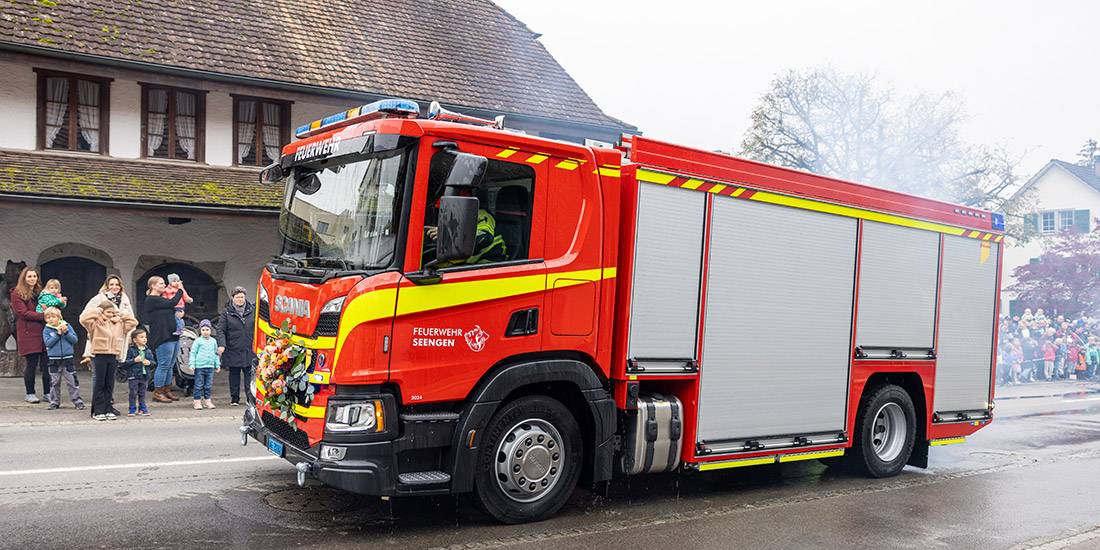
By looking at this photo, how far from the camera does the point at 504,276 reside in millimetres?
6328

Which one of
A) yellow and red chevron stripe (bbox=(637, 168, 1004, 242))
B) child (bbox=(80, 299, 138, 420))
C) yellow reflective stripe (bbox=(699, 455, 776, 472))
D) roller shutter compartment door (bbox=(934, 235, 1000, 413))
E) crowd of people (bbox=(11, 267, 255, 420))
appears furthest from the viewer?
crowd of people (bbox=(11, 267, 255, 420))

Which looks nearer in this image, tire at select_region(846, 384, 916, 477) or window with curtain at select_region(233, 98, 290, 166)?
tire at select_region(846, 384, 916, 477)

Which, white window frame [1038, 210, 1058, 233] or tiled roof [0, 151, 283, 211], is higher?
white window frame [1038, 210, 1058, 233]

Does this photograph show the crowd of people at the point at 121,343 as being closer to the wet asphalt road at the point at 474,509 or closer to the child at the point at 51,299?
the child at the point at 51,299

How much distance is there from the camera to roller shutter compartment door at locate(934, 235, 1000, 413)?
9484 millimetres

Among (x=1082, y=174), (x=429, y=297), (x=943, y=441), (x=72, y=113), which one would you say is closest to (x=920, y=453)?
(x=943, y=441)

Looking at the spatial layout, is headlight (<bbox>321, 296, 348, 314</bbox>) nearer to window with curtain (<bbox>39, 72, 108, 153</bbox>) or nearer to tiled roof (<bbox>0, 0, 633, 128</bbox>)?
tiled roof (<bbox>0, 0, 633, 128</bbox>)

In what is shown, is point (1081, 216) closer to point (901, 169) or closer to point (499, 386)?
point (901, 169)

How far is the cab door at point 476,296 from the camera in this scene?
5.95m

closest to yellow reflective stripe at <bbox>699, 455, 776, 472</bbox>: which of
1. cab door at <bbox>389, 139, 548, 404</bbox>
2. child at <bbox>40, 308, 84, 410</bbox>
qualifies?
cab door at <bbox>389, 139, 548, 404</bbox>

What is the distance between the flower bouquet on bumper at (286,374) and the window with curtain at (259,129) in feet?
41.3

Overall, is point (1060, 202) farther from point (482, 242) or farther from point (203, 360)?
point (482, 242)

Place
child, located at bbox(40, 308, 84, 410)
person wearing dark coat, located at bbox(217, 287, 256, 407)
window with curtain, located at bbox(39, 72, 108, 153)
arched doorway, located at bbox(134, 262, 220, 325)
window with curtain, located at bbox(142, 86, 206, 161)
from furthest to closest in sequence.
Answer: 1. arched doorway, located at bbox(134, 262, 220, 325)
2. window with curtain, located at bbox(142, 86, 206, 161)
3. window with curtain, located at bbox(39, 72, 108, 153)
4. person wearing dark coat, located at bbox(217, 287, 256, 407)
5. child, located at bbox(40, 308, 84, 410)

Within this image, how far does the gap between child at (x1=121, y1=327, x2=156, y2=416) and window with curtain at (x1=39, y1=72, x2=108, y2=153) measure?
6.77m
